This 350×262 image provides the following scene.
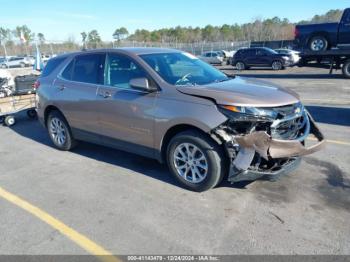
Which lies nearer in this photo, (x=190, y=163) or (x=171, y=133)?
(x=190, y=163)

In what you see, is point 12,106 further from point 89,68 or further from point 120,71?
point 120,71

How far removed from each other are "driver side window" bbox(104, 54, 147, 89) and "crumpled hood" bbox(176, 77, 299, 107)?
2.69ft

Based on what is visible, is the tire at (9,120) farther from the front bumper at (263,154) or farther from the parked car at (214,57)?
the parked car at (214,57)

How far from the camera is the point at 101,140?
5.46m

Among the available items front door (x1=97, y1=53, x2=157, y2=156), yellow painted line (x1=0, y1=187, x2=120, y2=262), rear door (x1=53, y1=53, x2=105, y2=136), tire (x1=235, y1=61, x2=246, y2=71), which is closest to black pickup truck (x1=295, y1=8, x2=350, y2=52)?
tire (x1=235, y1=61, x2=246, y2=71)

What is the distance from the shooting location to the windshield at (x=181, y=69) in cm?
468

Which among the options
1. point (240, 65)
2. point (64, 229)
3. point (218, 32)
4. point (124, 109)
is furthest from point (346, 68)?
point (218, 32)

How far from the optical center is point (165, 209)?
4020 mm

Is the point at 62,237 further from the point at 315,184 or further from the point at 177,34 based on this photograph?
the point at 177,34

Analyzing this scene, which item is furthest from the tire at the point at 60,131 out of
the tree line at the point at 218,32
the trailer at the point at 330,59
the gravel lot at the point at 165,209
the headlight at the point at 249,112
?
the tree line at the point at 218,32

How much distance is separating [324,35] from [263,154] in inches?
586

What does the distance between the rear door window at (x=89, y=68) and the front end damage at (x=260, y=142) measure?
7.58 ft

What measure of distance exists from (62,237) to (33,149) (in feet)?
11.6

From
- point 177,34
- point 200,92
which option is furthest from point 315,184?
point 177,34
